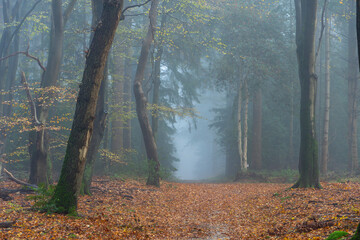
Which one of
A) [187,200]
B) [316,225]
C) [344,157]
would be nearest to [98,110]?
[187,200]

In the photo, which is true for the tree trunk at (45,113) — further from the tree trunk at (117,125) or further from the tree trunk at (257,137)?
the tree trunk at (257,137)

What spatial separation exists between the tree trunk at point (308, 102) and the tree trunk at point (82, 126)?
7756 mm

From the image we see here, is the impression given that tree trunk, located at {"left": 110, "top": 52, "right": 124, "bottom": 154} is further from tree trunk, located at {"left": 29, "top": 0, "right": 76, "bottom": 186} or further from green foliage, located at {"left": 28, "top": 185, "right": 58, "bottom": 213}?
green foliage, located at {"left": 28, "top": 185, "right": 58, "bottom": 213}

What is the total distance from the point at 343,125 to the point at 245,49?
12139mm

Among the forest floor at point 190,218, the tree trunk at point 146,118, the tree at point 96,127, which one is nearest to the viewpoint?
the forest floor at point 190,218

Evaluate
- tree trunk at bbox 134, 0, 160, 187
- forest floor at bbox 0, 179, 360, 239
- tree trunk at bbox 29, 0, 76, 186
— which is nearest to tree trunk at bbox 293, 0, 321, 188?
forest floor at bbox 0, 179, 360, 239

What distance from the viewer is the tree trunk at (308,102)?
1188cm

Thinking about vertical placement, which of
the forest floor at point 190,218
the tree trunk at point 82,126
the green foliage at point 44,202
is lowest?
the forest floor at point 190,218

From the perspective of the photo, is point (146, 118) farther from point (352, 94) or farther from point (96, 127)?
point (352, 94)

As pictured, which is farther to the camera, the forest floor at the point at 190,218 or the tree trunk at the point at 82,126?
the tree trunk at the point at 82,126

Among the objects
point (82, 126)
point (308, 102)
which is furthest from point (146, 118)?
point (82, 126)

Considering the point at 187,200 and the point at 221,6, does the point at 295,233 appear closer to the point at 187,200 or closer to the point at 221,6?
the point at 187,200

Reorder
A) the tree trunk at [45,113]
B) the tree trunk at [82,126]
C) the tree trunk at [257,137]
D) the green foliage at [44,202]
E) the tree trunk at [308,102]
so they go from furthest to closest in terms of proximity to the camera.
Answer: the tree trunk at [257,137], the tree trunk at [308,102], the tree trunk at [45,113], the tree trunk at [82,126], the green foliage at [44,202]

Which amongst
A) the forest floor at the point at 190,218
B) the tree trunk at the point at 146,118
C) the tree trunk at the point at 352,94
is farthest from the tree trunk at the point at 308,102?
the tree trunk at the point at 352,94
